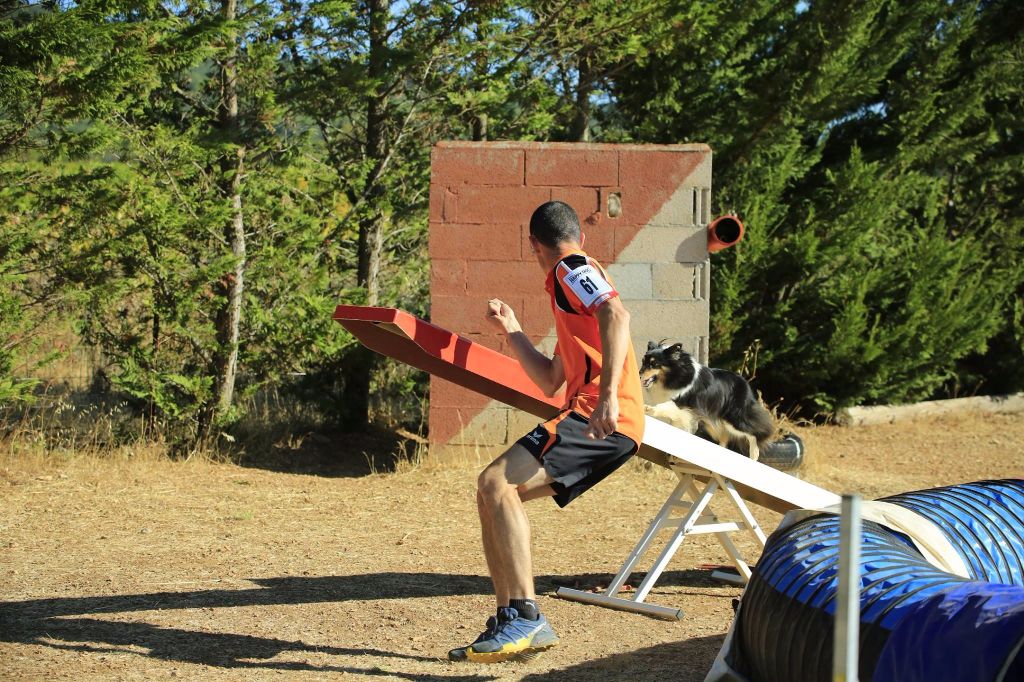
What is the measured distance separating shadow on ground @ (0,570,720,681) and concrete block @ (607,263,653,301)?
3417 millimetres

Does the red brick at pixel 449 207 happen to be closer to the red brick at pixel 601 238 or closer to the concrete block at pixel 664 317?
the red brick at pixel 601 238

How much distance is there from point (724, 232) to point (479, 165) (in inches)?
86.2

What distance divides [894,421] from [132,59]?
935cm

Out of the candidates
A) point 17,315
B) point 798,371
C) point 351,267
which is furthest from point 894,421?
point 17,315

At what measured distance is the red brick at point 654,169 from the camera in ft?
30.5

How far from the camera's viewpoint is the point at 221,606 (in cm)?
549

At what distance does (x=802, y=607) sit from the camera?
3.55 meters

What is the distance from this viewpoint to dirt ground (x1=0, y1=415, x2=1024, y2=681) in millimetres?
4723

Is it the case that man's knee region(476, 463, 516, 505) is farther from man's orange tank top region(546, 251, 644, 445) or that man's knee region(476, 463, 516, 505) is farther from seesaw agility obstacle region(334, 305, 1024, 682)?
seesaw agility obstacle region(334, 305, 1024, 682)

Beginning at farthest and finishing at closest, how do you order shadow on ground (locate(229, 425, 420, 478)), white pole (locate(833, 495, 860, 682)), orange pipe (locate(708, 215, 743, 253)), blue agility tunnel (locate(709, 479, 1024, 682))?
1. shadow on ground (locate(229, 425, 420, 478))
2. orange pipe (locate(708, 215, 743, 253))
3. blue agility tunnel (locate(709, 479, 1024, 682))
4. white pole (locate(833, 495, 860, 682))

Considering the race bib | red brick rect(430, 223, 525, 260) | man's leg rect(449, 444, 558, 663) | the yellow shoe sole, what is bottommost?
the yellow shoe sole

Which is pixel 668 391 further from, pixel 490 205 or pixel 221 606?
pixel 221 606

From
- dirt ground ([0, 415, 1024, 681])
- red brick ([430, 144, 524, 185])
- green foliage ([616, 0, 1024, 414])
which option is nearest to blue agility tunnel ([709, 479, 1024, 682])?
dirt ground ([0, 415, 1024, 681])

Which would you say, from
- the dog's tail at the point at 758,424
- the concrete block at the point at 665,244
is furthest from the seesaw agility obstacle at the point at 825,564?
the concrete block at the point at 665,244
